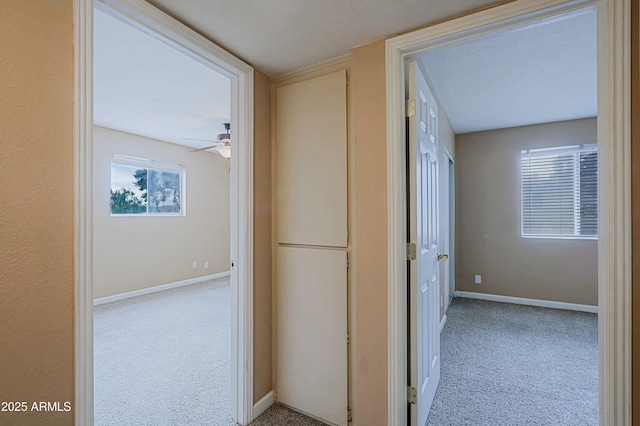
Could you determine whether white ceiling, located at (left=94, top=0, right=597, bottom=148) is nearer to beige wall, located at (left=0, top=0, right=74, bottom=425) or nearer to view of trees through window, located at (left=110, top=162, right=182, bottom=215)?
beige wall, located at (left=0, top=0, right=74, bottom=425)

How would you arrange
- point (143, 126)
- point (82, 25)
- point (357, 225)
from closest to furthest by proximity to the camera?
point (82, 25), point (357, 225), point (143, 126)

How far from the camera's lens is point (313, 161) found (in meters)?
2.00

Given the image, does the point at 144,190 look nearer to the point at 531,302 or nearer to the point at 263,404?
the point at 263,404

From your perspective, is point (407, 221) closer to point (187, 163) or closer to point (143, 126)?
point (143, 126)

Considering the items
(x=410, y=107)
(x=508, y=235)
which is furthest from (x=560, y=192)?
(x=410, y=107)

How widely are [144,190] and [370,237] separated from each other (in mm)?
4532

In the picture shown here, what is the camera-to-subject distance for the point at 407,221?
1.68 m

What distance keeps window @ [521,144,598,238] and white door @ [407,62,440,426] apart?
9.37 ft

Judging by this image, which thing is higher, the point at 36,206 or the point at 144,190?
the point at 144,190

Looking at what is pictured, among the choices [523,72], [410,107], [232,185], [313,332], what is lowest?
[313,332]

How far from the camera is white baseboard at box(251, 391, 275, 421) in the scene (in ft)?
6.40

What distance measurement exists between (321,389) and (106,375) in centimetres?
182

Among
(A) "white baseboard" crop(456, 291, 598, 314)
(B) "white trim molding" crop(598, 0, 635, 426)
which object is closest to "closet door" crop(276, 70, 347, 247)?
(B) "white trim molding" crop(598, 0, 635, 426)

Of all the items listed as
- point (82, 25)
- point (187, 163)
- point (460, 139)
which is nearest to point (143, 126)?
point (187, 163)
